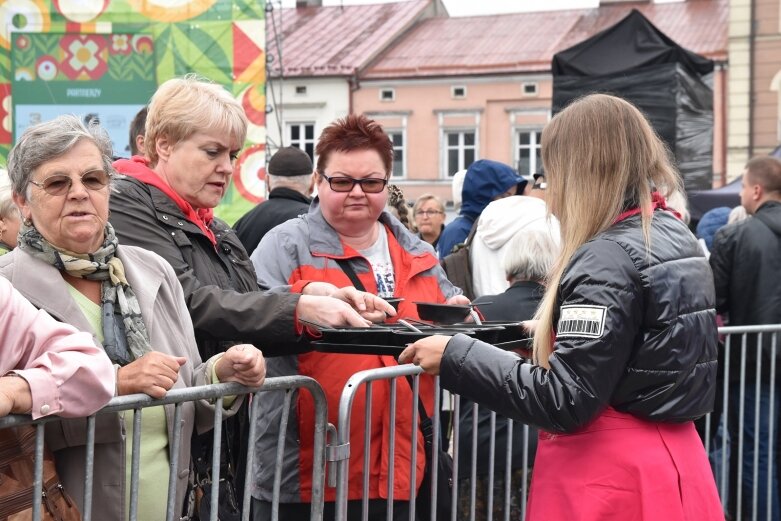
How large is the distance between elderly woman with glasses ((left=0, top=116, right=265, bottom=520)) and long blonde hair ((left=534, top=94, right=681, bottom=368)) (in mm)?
886

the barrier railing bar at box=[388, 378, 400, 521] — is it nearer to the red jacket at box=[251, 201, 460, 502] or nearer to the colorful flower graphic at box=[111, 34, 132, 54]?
the red jacket at box=[251, 201, 460, 502]

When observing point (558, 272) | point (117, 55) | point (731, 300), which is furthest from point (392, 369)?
point (117, 55)

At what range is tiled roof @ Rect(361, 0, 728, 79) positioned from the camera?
33.0 meters

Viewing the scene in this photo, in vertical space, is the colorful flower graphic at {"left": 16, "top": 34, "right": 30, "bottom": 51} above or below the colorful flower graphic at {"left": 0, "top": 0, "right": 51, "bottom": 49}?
below

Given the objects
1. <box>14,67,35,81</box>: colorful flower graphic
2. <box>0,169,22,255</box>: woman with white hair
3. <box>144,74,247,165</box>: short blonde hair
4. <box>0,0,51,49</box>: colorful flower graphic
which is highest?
<box>0,0,51,49</box>: colorful flower graphic

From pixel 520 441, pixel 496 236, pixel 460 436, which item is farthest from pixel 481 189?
pixel 460 436

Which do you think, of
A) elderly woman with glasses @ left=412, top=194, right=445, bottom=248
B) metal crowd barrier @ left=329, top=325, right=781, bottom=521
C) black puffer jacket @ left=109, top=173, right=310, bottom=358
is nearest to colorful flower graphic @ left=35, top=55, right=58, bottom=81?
elderly woman with glasses @ left=412, top=194, right=445, bottom=248

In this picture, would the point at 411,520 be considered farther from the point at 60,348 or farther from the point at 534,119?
the point at 534,119

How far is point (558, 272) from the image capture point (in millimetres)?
2826

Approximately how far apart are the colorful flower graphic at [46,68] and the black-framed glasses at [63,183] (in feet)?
24.7

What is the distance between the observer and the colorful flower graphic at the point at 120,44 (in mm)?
9820

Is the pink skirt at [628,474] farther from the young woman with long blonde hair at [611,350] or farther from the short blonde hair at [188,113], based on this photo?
the short blonde hair at [188,113]

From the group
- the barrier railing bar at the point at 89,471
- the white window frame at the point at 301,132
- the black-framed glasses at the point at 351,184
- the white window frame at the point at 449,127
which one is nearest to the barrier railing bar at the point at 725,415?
the black-framed glasses at the point at 351,184

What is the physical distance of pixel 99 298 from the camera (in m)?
2.75
